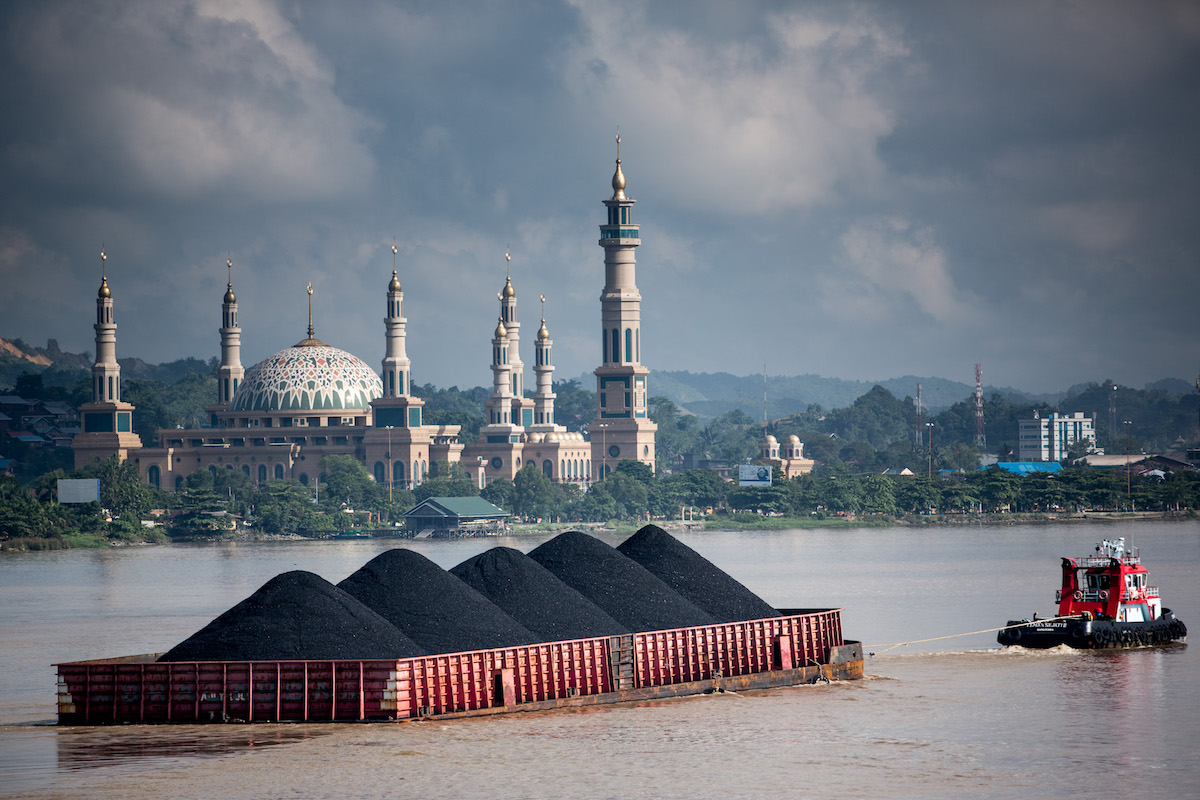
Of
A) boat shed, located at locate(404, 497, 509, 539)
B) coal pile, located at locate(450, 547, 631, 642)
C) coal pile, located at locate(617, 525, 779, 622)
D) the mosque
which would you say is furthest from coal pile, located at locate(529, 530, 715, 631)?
the mosque

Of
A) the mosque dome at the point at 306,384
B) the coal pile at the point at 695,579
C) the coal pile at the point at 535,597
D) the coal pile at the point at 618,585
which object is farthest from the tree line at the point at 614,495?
the coal pile at the point at 535,597

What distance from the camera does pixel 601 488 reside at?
17062cm

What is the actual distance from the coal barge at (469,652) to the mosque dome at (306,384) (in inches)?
5491

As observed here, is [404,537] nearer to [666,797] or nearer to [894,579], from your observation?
[894,579]

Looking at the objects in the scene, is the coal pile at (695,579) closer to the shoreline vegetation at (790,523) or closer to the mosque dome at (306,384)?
the shoreline vegetation at (790,523)

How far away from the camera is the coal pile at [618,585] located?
150 ft

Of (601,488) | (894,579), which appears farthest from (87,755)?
(601,488)

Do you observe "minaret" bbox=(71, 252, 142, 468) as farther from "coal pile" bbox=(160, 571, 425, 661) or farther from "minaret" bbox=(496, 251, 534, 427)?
"coal pile" bbox=(160, 571, 425, 661)

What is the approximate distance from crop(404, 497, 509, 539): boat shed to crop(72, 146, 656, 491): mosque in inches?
798

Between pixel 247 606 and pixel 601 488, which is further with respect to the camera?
pixel 601 488

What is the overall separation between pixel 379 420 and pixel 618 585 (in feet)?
443

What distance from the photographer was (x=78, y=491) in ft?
516

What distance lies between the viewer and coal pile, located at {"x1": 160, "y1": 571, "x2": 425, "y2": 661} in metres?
39.7

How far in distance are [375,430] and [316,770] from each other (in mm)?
143478
